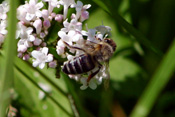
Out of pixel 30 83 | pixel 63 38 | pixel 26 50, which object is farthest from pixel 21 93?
pixel 63 38

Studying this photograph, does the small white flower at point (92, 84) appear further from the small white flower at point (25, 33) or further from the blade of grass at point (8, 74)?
the blade of grass at point (8, 74)

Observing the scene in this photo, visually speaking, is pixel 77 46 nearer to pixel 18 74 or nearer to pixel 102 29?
pixel 102 29

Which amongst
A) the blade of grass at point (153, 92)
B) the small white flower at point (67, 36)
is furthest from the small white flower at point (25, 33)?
the blade of grass at point (153, 92)

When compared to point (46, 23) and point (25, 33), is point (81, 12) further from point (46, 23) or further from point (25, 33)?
point (25, 33)

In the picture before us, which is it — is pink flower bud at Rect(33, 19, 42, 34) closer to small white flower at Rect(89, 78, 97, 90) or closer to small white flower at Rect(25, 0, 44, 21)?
small white flower at Rect(25, 0, 44, 21)

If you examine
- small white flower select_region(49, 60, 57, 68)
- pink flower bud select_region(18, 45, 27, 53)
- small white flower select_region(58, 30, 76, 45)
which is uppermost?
small white flower select_region(58, 30, 76, 45)

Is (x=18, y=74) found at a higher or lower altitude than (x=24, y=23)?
lower

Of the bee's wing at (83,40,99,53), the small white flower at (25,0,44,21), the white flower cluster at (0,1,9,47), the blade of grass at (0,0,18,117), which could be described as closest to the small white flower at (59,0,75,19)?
the small white flower at (25,0,44,21)
